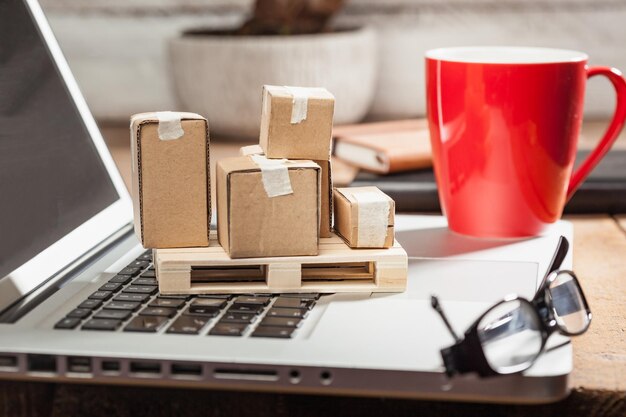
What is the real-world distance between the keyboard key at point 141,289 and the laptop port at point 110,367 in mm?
115

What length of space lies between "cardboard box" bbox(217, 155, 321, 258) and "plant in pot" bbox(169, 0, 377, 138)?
62 cm

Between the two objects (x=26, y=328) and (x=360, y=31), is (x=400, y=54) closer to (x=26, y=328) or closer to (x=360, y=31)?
(x=360, y=31)

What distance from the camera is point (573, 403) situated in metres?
0.52

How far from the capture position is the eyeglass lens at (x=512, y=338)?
0.51 m

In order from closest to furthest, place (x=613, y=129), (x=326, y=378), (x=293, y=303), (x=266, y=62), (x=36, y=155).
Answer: (x=326, y=378)
(x=293, y=303)
(x=36, y=155)
(x=613, y=129)
(x=266, y=62)

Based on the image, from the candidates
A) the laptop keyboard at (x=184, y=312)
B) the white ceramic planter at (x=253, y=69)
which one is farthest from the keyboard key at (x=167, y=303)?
the white ceramic planter at (x=253, y=69)

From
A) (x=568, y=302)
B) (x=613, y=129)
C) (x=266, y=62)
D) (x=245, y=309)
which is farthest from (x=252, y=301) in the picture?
(x=266, y=62)

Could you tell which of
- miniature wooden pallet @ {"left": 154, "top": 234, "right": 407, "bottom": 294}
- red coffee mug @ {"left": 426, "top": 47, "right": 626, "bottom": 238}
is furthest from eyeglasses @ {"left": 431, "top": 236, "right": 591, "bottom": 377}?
red coffee mug @ {"left": 426, "top": 47, "right": 626, "bottom": 238}

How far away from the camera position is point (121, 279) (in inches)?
26.2

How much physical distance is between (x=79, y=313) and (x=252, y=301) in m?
0.12

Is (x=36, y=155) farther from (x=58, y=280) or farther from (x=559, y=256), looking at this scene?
(x=559, y=256)

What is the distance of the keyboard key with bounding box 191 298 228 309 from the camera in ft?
1.99

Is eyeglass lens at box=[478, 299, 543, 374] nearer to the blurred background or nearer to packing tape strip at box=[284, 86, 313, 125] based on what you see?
packing tape strip at box=[284, 86, 313, 125]

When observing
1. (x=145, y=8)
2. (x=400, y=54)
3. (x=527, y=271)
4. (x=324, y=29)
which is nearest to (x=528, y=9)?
(x=400, y=54)
